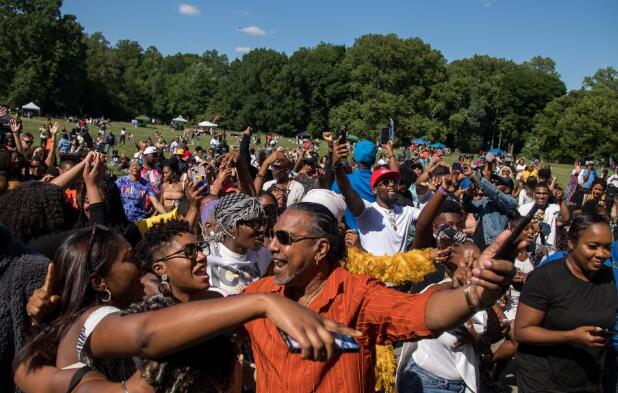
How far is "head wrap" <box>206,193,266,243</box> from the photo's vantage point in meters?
3.89

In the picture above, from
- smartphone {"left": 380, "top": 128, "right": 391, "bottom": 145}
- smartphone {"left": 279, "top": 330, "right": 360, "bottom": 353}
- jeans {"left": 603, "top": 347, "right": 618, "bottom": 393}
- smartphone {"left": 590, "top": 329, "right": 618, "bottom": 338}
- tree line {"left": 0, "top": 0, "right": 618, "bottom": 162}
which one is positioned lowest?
jeans {"left": 603, "top": 347, "right": 618, "bottom": 393}

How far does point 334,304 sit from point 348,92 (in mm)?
83440

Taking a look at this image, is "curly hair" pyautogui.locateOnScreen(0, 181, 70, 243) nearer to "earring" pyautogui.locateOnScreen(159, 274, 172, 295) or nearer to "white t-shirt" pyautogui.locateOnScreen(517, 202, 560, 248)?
"earring" pyautogui.locateOnScreen(159, 274, 172, 295)

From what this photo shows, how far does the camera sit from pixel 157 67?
440 feet

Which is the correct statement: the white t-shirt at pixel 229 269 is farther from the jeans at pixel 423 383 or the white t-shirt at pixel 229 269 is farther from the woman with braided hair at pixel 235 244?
the jeans at pixel 423 383

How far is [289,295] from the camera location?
8.76 ft

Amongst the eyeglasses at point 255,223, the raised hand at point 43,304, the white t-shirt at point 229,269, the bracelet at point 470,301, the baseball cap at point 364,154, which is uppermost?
the baseball cap at point 364,154

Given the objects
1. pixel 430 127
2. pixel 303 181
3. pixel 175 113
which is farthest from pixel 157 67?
pixel 303 181

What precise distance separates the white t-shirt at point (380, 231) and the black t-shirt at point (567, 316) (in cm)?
128

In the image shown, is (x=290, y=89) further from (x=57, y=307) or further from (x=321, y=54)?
(x=57, y=307)

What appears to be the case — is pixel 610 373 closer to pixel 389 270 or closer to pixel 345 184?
pixel 389 270

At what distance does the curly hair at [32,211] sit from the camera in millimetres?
3750

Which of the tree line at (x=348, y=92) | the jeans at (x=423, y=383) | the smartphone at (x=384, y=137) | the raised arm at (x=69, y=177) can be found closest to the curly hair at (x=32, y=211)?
the raised arm at (x=69, y=177)

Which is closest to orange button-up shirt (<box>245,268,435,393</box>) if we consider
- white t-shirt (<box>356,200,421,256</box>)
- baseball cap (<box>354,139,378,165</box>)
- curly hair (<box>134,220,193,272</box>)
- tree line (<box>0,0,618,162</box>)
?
curly hair (<box>134,220,193,272</box>)
